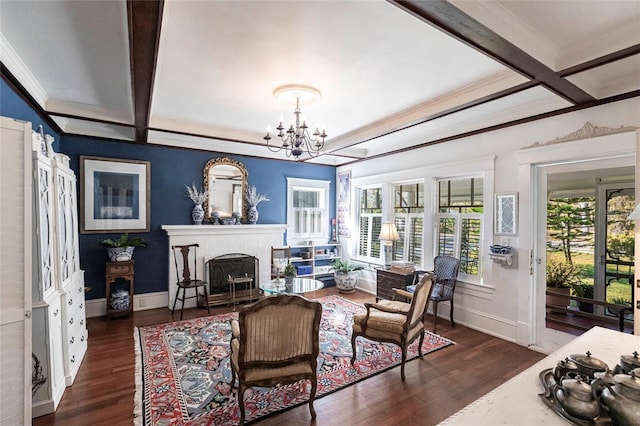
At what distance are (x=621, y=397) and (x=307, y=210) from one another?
5.54 meters

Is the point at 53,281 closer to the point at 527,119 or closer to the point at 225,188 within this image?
the point at 225,188

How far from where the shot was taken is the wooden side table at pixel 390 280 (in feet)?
14.7

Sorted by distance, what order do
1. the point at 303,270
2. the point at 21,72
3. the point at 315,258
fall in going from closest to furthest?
the point at 21,72
the point at 303,270
the point at 315,258

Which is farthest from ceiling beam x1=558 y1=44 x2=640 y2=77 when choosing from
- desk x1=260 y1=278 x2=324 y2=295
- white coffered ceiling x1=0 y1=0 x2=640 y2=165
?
desk x1=260 y1=278 x2=324 y2=295

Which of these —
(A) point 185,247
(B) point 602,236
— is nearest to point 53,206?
(A) point 185,247

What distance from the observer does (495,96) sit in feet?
9.34

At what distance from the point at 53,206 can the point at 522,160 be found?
4785 mm

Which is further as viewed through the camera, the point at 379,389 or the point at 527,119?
the point at 527,119

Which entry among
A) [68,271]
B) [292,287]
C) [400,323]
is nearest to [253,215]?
[292,287]

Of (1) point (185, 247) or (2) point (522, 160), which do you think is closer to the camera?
(2) point (522, 160)

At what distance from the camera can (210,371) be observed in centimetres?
282

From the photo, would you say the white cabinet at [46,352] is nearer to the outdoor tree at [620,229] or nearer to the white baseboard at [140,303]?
the white baseboard at [140,303]

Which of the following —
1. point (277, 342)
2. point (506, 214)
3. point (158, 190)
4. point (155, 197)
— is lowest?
point (277, 342)

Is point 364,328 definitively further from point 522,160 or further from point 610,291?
point 610,291
